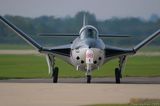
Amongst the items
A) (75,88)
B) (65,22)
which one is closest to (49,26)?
(65,22)

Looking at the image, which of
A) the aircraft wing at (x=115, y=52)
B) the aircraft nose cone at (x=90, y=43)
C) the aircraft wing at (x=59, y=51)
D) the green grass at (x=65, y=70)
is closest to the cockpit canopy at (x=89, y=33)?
the aircraft nose cone at (x=90, y=43)

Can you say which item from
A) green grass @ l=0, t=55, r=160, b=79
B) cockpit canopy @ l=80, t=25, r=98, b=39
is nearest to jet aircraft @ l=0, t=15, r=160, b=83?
cockpit canopy @ l=80, t=25, r=98, b=39

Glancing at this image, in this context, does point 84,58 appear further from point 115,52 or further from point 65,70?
point 65,70

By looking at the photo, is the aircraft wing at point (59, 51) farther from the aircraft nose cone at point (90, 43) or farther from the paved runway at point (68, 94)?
the paved runway at point (68, 94)

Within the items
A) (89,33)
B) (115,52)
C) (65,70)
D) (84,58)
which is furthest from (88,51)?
(65,70)

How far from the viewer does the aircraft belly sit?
27.4m

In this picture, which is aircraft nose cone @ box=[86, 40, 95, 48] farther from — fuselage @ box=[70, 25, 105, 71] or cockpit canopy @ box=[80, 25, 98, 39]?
cockpit canopy @ box=[80, 25, 98, 39]

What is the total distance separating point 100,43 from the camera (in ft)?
92.4

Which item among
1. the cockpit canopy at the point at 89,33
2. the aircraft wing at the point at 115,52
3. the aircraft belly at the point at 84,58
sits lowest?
the aircraft belly at the point at 84,58

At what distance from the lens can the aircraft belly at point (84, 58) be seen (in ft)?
89.9

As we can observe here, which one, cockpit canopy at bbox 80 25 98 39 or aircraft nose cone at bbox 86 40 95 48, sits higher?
cockpit canopy at bbox 80 25 98 39

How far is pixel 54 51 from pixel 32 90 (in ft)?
33.2

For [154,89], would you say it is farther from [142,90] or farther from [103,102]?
[103,102]

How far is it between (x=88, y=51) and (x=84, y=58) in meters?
0.76
